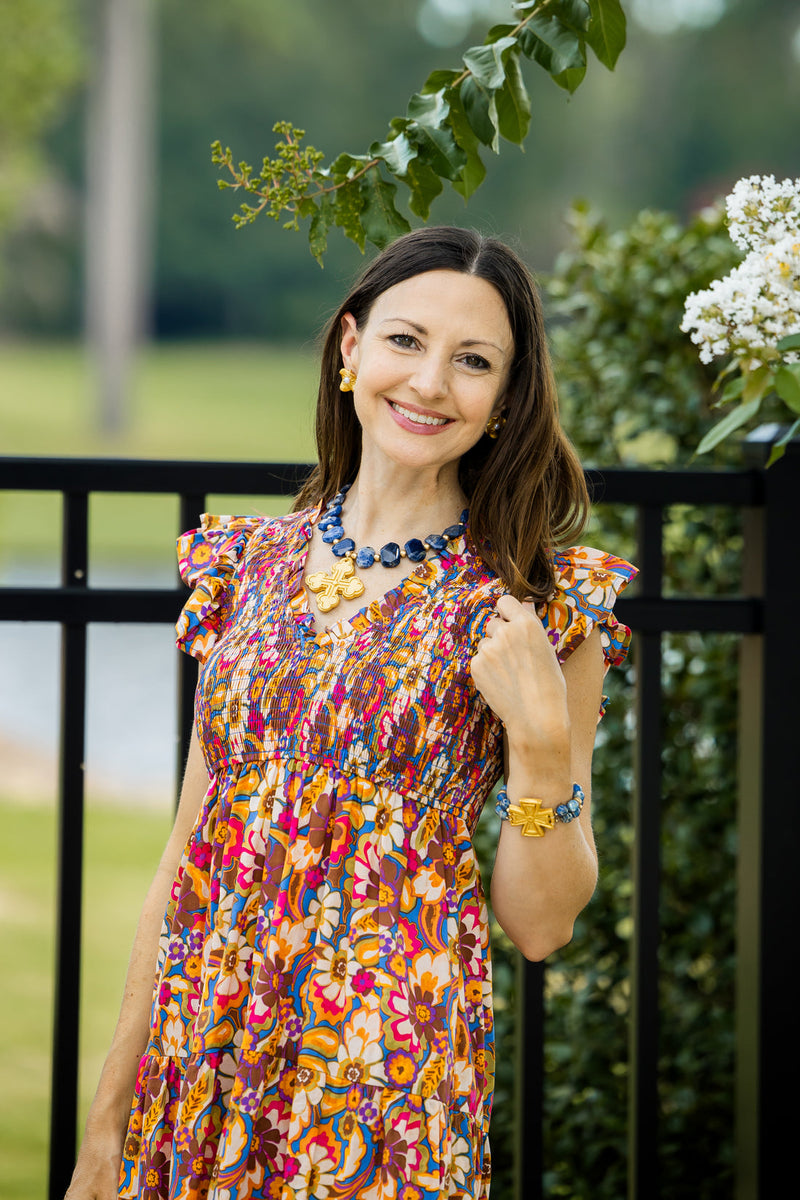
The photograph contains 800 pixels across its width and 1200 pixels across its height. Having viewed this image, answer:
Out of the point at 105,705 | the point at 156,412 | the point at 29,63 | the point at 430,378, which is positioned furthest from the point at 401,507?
the point at 156,412

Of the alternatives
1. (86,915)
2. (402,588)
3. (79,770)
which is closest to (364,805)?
(402,588)

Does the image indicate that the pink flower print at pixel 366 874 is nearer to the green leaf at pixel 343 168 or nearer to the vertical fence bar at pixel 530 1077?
the vertical fence bar at pixel 530 1077

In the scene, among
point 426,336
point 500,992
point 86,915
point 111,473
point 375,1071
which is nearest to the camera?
point 375,1071

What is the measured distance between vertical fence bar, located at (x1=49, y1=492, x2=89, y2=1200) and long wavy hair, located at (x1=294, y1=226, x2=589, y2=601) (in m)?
0.54

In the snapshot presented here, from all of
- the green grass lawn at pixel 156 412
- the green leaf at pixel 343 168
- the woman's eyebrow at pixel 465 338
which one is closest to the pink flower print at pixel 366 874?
the woman's eyebrow at pixel 465 338

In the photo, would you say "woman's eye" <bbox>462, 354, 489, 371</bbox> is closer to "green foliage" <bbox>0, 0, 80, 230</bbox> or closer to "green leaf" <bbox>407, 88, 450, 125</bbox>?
"green leaf" <bbox>407, 88, 450, 125</bbox>

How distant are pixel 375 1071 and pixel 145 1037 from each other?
1.08ft

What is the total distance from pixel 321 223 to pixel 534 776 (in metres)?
0.76

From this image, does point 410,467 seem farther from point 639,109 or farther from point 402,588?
point 639,109

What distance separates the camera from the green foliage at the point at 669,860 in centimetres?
246

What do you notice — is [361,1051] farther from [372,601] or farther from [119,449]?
[119,449]

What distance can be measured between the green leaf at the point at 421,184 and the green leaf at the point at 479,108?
0.08 meters

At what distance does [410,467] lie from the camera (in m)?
1.47

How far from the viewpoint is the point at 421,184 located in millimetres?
1576
